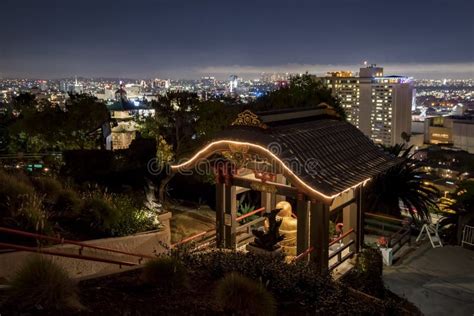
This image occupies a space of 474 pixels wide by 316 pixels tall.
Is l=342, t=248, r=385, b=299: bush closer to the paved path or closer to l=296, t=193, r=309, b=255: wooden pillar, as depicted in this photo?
the paved path

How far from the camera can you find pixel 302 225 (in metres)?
10.4

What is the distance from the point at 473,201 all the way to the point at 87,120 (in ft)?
56.4

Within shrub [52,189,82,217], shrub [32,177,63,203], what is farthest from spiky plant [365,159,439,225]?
shrub [32,177,63,203]

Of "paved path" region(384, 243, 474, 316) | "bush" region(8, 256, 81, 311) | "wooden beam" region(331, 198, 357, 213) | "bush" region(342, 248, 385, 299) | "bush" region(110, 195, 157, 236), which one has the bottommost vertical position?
"paved path" region(384, 243, 474, 316)

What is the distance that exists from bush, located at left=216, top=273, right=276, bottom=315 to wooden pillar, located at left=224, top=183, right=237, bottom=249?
5.34 meters

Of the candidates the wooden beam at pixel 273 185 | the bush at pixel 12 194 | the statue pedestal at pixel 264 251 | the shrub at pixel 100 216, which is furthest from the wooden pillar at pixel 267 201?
the bush at pixel 12 194

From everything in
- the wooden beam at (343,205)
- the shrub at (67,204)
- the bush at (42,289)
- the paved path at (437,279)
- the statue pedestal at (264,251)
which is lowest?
the paved path at (437,279)

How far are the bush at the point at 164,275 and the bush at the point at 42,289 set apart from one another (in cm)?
133

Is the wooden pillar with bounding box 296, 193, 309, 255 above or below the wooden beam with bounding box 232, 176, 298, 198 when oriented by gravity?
below

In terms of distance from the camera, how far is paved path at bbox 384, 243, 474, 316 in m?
9.72

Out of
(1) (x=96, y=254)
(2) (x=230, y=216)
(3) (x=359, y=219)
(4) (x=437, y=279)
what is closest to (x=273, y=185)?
(2) (x=230, y=216)

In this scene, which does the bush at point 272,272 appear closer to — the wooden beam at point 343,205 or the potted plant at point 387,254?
the wooden beam at point 343,205

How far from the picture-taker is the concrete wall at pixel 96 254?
861 cm

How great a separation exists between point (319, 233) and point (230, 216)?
2.57 meters
